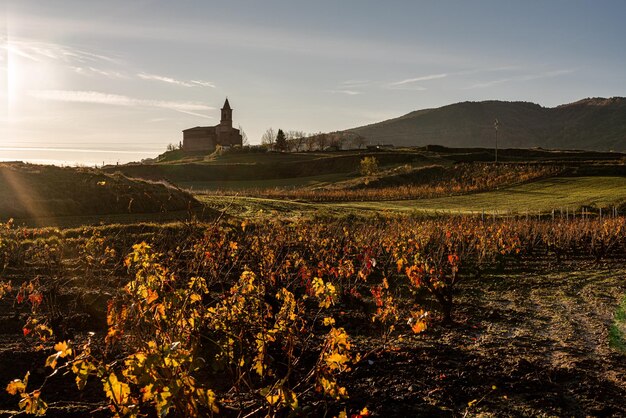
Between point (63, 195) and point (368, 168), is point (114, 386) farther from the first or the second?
point (368, 168)

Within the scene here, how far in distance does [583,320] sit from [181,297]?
363 inches

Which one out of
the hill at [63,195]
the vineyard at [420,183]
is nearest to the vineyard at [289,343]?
the hill at [63,195]

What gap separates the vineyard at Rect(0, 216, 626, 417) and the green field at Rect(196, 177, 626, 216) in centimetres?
1750

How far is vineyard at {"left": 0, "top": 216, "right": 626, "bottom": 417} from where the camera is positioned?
14.4 ft

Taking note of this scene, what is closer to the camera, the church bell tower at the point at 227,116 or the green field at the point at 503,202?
the green field at the point at 503,202

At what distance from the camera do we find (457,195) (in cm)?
4719

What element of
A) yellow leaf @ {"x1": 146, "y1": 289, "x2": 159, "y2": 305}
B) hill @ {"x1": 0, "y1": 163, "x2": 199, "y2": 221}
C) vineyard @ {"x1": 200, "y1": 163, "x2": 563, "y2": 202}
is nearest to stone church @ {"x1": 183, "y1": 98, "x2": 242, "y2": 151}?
vineyard @ {"x1": 200, "y1": 163, "x2": 563, "y2": 202}

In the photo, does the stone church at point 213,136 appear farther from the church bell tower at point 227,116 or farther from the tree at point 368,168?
the tree at point 368,168

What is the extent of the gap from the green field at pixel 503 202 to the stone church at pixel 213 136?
74702 mm

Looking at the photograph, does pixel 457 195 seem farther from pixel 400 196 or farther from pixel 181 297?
pixel 181 297

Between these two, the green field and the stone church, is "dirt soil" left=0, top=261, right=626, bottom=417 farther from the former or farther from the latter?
the stone church

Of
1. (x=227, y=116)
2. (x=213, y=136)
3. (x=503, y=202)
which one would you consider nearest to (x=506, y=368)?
(x=503, y=202)

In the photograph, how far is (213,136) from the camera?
373 ft

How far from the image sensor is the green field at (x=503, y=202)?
33.1 metres
